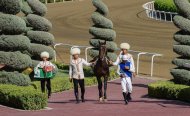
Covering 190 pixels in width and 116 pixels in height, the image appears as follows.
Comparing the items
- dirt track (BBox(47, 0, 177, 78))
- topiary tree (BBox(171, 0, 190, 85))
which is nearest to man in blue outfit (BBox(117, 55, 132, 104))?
topiary tree (BBox(171, 0, 190, 85))

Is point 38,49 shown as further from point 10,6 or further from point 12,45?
point 10,6

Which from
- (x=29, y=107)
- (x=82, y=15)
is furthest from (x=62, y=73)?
(x=82, y=15)

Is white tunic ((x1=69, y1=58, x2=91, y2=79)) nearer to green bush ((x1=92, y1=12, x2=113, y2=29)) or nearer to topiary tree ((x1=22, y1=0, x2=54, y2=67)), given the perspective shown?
topiary tree ((x1=22, y1=0, x2=54, y2=67))

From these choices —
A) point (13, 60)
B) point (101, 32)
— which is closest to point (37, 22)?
point (101, 32)

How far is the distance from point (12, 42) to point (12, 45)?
9cm

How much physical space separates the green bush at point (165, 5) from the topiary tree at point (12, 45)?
30326 millimetres

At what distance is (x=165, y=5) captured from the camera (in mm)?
48031

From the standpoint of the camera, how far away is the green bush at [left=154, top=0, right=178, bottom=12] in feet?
154

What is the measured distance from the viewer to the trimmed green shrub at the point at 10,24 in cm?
1711

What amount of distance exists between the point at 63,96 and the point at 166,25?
27546 mm

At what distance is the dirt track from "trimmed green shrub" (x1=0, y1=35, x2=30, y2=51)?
873 cm

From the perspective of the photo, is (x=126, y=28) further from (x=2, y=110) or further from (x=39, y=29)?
(x=2, y=110)

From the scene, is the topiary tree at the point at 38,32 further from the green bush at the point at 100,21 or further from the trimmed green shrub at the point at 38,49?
the green bush at the point at 100,21

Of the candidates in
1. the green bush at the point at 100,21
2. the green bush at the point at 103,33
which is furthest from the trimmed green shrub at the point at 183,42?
the green bush at the point at 100,21
